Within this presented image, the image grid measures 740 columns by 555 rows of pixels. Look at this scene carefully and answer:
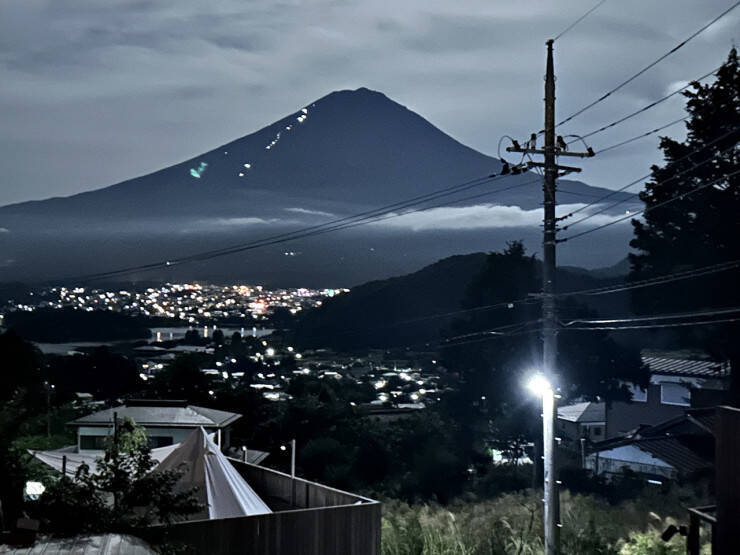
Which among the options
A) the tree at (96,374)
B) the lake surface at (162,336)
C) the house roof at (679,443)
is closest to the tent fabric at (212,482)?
the house roof at (679,443)

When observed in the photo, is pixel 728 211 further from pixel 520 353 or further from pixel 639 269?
pixel 520 353

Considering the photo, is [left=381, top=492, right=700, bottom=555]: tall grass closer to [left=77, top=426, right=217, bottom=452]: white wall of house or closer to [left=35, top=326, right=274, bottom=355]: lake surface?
[left=77, top=426, right=217, bottom=452]: white wall of house

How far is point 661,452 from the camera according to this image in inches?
1234

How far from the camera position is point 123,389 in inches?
2007

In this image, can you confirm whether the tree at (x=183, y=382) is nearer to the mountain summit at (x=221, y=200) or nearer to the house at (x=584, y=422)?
the house at (x=584, y=422)

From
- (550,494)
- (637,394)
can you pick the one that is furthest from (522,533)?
(637,394)

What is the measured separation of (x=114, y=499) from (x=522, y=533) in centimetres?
786

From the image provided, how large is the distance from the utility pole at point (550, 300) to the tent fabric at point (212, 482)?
4783mm

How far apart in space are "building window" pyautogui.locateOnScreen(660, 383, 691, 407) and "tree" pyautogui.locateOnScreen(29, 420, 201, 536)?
101 feet

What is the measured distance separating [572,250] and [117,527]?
194045 millimetres

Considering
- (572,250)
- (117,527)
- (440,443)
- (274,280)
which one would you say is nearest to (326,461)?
(440,443)

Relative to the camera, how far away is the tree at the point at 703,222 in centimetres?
3073

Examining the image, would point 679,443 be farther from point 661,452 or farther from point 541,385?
point 541,385

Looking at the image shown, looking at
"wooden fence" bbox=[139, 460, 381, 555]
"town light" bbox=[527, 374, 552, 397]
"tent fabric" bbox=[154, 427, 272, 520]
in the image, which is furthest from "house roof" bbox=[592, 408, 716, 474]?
"tent fabric" bbox=[154, 427, 272, 520]
